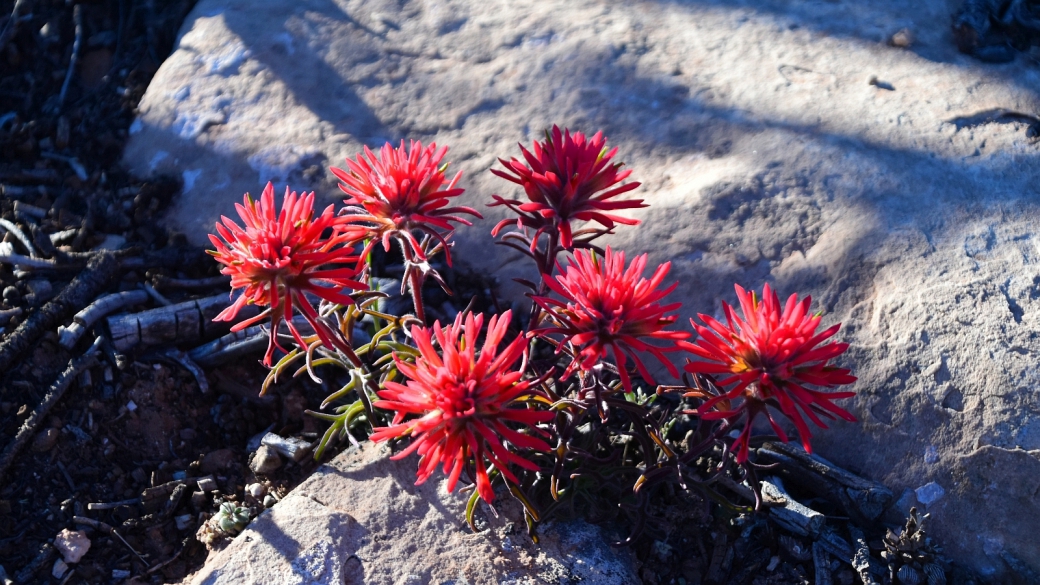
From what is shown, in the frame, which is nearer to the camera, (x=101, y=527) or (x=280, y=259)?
(x=280, y=259)

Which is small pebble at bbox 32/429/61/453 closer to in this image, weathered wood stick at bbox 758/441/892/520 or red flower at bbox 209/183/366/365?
red flower at bbox 209/183/366/365

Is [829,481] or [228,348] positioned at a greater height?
[228,348]

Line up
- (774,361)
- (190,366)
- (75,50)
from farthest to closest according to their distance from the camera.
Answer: (75,50) < (190,366) < (774,361)

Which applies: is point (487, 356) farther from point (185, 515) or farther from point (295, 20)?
point (295, 20)

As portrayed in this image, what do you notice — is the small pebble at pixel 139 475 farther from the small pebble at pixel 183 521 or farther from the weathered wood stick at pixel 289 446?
the weathered wood stick at pixel 289 446

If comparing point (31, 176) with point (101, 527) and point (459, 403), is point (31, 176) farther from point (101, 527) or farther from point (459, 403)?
point (459, 403)

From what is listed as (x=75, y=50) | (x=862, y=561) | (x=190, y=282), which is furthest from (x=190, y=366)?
(x=862, y=561)

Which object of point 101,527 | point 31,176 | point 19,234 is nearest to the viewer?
point 101,527

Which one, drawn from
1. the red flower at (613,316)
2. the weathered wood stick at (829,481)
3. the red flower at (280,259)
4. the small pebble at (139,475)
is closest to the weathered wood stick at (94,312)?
the small pebble at (139,475)
